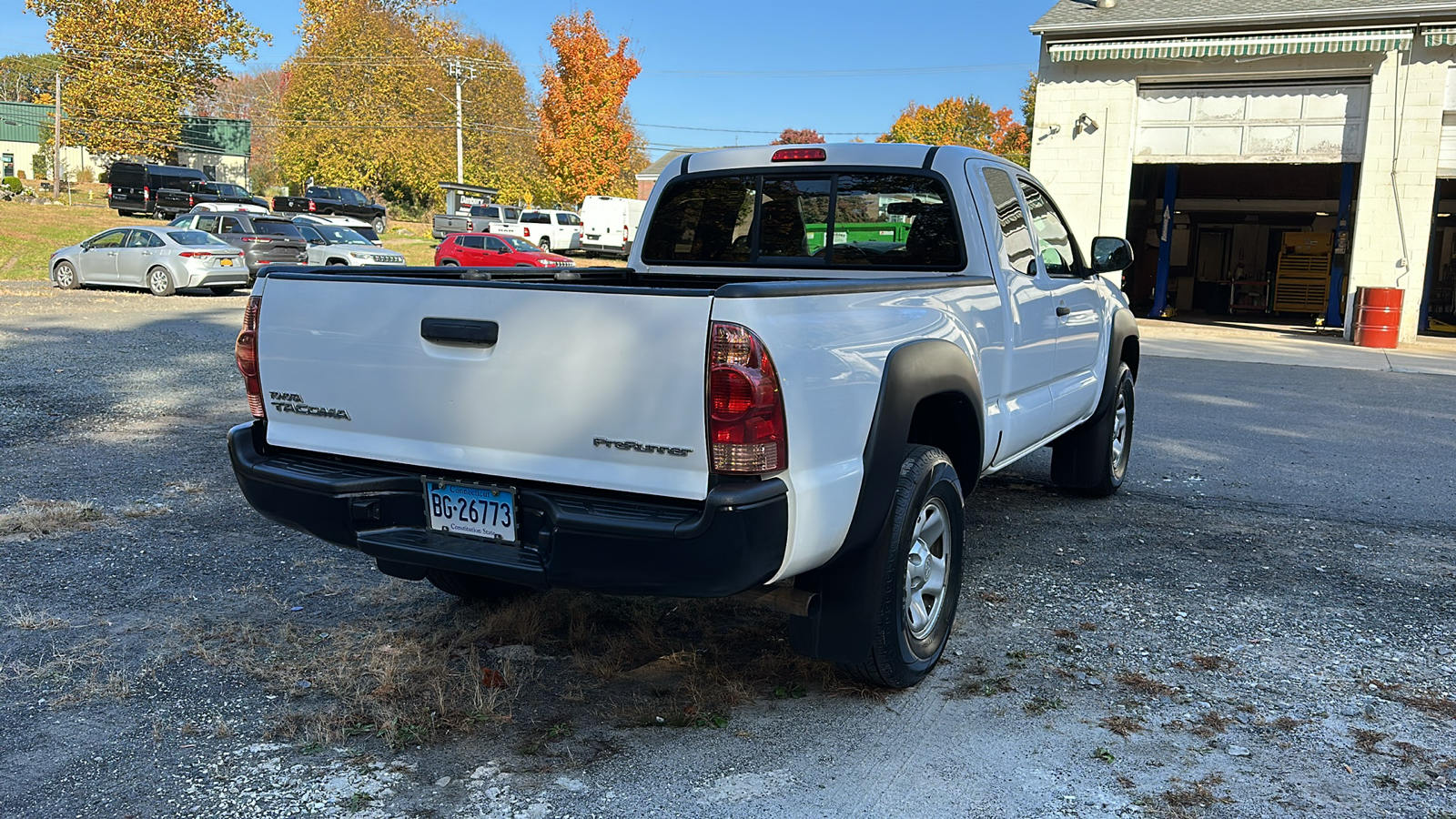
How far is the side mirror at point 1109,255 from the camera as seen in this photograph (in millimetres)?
6008

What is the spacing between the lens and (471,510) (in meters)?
3.40

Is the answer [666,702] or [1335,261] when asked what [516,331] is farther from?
[1335,261]

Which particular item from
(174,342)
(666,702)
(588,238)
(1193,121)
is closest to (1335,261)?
(1193,121)

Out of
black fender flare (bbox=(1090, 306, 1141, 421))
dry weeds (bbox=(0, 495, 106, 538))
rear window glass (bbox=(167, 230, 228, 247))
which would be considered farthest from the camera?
rear window glass (bbox=(167, 230, 228, 247))

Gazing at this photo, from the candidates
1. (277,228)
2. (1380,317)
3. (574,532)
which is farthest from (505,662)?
(277,228)

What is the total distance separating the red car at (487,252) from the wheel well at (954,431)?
79.3 ft

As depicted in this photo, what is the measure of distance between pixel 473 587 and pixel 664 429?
1969 millimetres

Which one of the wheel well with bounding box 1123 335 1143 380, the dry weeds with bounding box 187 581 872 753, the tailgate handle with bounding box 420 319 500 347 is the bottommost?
the dry weeds with bounding box 187 581 872 753

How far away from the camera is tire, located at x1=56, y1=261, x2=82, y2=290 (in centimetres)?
2289

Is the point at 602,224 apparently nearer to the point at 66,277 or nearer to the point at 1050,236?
the point at 66,277

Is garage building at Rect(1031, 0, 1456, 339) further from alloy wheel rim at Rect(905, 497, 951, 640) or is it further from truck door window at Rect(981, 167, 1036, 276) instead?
alloy wheel rim at Rect(905, 497, 951, 640)

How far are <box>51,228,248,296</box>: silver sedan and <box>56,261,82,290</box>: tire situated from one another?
16 centimetres

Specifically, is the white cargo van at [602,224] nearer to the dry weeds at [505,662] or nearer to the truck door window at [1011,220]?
the truck door window at [1011,220]

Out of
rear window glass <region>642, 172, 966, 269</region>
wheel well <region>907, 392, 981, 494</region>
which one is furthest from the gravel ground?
rear window glass <region>642, 172, 966, 269</region>
